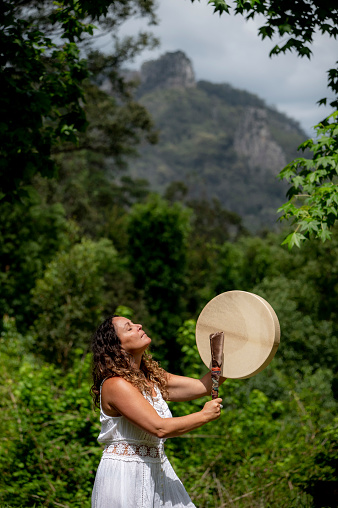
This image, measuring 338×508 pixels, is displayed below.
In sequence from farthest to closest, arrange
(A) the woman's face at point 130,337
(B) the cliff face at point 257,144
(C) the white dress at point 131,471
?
(B) the cliff face at point 257,144, (A) the woman's face at point 130,337, (C) the white dress at point 131,471

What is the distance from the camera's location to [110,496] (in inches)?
108

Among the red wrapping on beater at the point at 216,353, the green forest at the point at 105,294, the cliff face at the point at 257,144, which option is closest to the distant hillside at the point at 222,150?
the cliff face at the point at 257,144

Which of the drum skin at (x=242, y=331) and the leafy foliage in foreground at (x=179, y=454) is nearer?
the drum skin at (x=242, y=331)

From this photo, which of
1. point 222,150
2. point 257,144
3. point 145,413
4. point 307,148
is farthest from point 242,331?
point 222,150

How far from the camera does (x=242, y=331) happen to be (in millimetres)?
2947

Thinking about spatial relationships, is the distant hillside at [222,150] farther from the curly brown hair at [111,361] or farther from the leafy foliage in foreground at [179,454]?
the curly brown hair at [111,361]

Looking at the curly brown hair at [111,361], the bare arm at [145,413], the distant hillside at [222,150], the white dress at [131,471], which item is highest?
the distant hillside at [222,150]

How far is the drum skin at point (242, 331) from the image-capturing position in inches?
112

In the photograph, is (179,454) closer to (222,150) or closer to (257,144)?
(257,144)

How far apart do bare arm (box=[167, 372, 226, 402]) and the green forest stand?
0.75 metres

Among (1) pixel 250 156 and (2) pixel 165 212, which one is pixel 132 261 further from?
(1) pixel 250 156

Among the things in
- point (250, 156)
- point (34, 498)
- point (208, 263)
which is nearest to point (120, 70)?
point (34, 498)

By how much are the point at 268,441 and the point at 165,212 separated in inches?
843

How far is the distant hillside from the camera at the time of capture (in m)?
156
